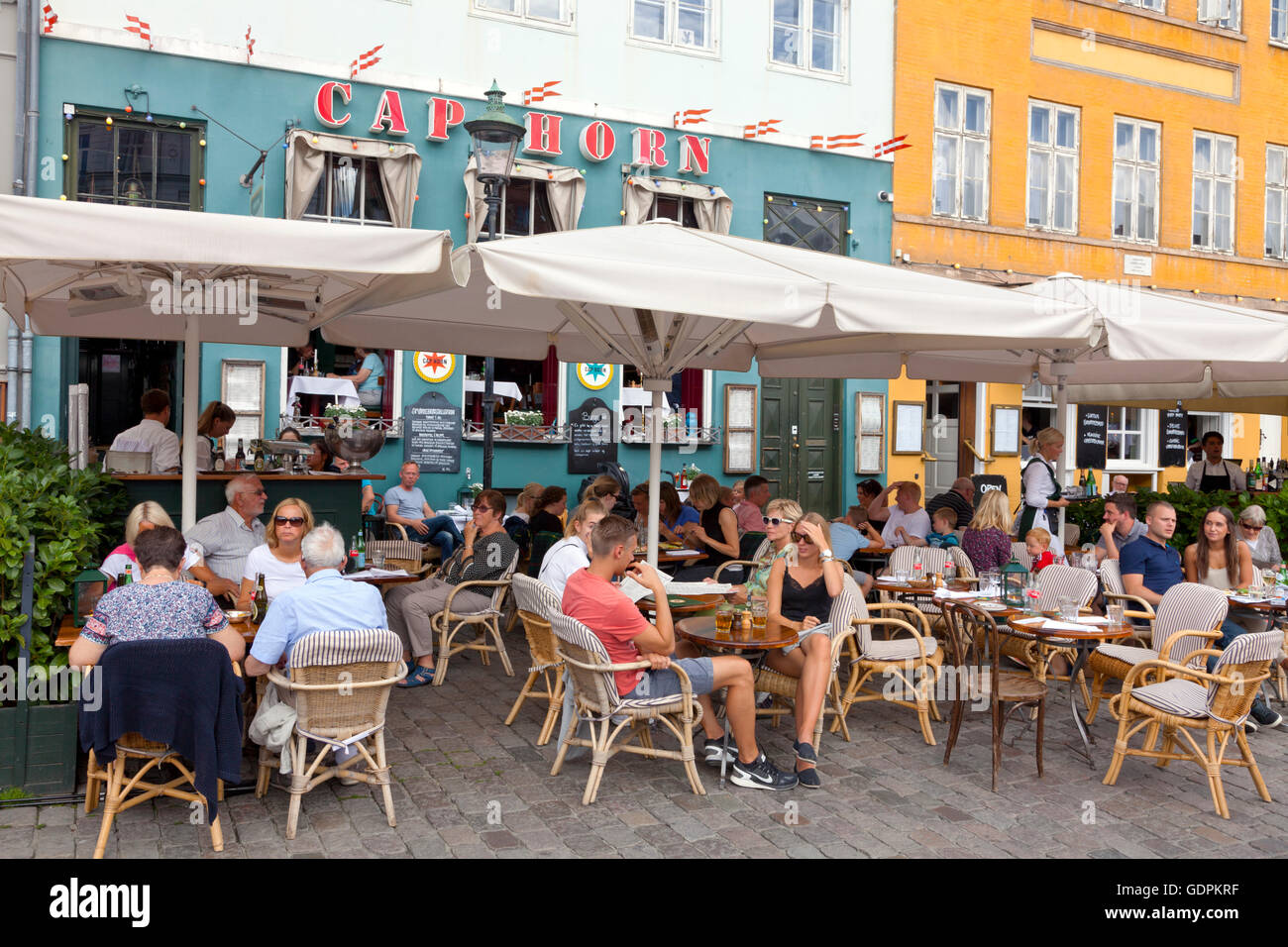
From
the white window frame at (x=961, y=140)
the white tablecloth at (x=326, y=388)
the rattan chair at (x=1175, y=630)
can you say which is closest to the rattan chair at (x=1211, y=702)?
the rattan chair at (x=1175, y=630)

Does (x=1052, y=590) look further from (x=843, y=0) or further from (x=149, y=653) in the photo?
(x=843, y=0)

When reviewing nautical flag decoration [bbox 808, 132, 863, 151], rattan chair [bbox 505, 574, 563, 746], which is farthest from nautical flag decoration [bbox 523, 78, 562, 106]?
rattan chair [bbox 505, 574, 563, 746]

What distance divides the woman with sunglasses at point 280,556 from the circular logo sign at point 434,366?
6.59m

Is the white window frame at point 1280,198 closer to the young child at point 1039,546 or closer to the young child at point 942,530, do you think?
the young child at point 942,530

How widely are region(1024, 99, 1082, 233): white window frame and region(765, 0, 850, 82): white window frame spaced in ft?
11.0

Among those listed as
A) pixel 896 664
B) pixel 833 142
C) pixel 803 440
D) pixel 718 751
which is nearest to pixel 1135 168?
pixel 833 142

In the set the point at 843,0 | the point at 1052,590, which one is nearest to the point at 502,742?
the point at 1052,590

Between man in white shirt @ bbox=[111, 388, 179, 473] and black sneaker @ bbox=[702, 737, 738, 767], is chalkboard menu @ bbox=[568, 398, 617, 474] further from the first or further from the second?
black sneaker @ bbox=[702, 737, 738, 767]

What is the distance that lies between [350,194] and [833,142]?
661cm

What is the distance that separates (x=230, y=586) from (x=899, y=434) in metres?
10.9

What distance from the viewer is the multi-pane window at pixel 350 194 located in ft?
38.4

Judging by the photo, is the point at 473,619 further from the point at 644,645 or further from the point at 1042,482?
the point at 1042,482

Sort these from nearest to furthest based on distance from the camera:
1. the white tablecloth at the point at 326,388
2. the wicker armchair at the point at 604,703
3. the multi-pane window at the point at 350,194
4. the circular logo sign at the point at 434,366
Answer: the wicker armchair at the point at 604,703 → the white tablecloth at the point at 326,388 → the multi-pane window at the point at 350,194 → the circular logo sign at the point at 434,366

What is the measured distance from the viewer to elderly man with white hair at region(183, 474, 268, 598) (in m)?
6.39
